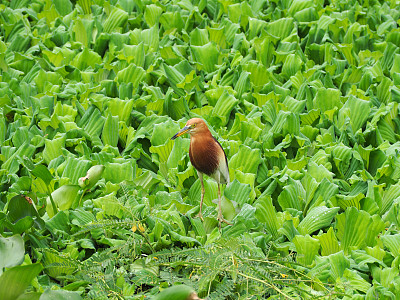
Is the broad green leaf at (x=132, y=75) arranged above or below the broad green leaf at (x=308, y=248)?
above

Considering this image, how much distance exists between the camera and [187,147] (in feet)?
10.6

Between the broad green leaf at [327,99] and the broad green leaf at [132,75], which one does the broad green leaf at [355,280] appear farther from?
the broad green leaf at [132,75]

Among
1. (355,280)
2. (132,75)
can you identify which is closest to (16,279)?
(355,280)

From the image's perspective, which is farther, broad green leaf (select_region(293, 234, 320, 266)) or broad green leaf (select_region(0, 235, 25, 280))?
broad green leaf (select_region(293, 234, 320, 266))

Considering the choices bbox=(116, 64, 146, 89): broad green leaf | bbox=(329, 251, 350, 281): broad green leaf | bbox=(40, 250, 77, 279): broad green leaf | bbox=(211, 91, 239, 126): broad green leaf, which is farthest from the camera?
bbox=(116, 64, 146, 89): broad green leaf

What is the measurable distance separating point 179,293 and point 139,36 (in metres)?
2.65

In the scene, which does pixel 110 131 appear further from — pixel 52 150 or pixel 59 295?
pixel 59 295

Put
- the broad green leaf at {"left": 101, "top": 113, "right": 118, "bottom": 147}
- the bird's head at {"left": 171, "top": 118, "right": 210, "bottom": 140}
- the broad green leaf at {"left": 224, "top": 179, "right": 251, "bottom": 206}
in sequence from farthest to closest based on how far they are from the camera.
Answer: the broad green leaf at {"left": 101, "top": 113, "right": 118, "bottom": 147}, the broad green leaf at {"left": 224, "top": 179, "right": 251, "bottom": 206}, the bird's head at {"left": 171, "top": 118, "right": 210, "bottom": 140}

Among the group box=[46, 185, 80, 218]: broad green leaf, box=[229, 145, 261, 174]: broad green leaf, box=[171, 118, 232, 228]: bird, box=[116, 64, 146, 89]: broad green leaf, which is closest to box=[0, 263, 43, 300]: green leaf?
box=[46, 185, 80, 218]: broad green leaf

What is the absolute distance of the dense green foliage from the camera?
241 cm

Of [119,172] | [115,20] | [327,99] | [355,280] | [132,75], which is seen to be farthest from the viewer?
[115,20]

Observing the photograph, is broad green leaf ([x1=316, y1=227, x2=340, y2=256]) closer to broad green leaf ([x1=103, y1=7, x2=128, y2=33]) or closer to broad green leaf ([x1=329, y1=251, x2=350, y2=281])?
broad green leaf ([x1=329, y1=251, x2=350, y2=281])

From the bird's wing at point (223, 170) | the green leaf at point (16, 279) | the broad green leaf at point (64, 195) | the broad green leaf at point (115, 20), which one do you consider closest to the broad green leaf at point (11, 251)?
the green leaf at point (16, 279)

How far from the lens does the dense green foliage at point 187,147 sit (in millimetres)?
2406
